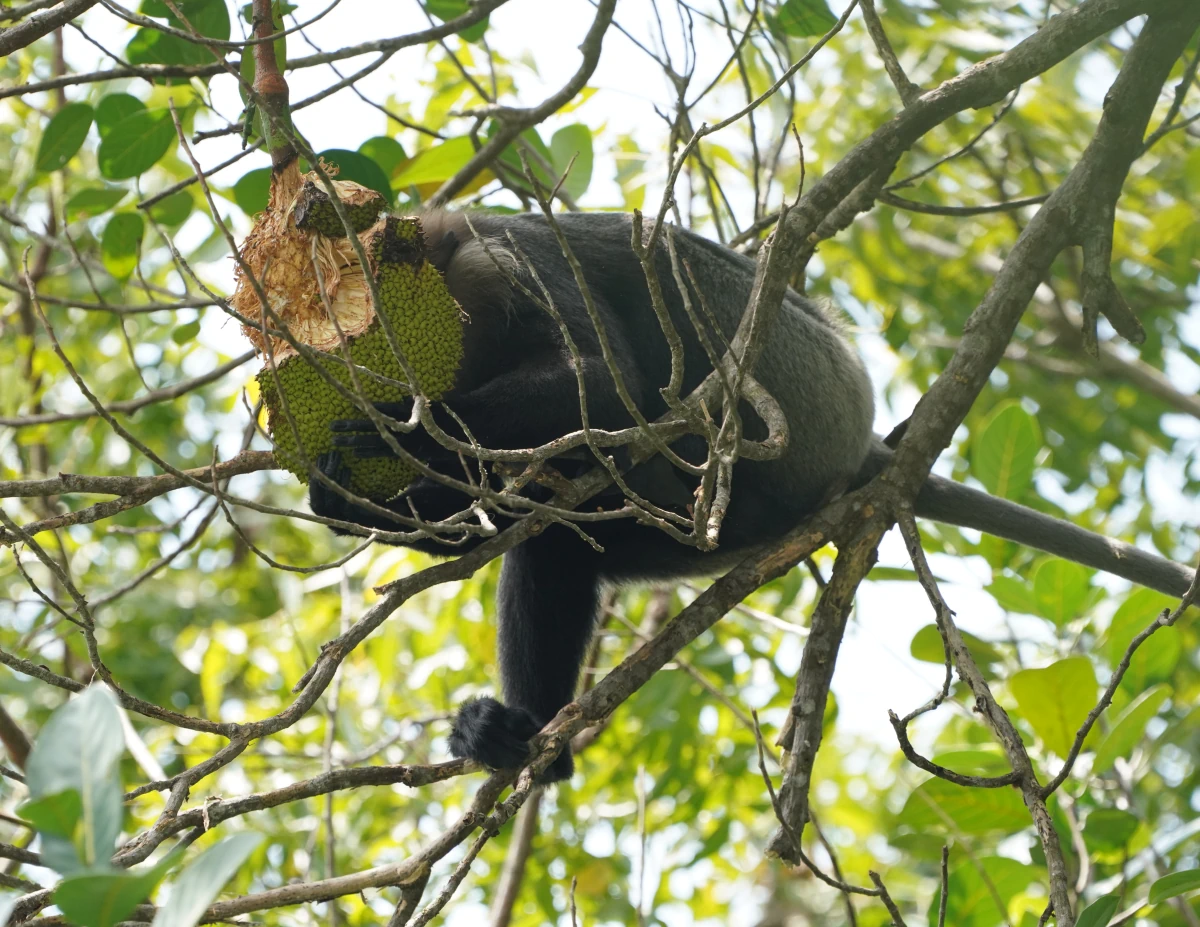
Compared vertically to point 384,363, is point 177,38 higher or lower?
higher

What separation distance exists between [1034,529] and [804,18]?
66.1 inches

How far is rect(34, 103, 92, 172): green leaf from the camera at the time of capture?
3372 millimetres

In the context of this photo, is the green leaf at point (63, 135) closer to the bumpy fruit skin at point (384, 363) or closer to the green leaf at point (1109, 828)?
the bumpy fruit skin at point (384, 363)

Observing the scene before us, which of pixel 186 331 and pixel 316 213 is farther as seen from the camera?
pixel 186 331

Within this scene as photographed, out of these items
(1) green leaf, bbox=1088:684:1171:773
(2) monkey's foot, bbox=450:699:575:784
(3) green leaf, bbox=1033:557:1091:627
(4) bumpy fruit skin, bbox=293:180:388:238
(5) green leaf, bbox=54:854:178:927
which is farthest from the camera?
(3) green leaf, bbox=1033:557:1091:627

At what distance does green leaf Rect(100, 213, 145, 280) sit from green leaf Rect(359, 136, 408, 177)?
28.7 inches

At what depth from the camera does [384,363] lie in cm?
234

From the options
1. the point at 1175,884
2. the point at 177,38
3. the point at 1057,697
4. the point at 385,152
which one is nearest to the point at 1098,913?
the point at 1175,884

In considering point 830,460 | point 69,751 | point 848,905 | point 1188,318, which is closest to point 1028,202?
point 830,460

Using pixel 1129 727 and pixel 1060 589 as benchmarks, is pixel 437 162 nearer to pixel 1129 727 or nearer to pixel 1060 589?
pixel 1060 589

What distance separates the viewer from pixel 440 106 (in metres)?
4.32

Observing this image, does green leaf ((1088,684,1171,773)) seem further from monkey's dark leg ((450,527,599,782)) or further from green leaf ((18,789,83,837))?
green leaf ((18,789,83,837))

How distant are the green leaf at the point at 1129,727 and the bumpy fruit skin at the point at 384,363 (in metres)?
1.96

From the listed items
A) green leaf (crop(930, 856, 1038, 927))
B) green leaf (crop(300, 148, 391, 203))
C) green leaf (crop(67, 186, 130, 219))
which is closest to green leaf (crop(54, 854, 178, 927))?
green leaf (crop(300, 148, 391, 203))
